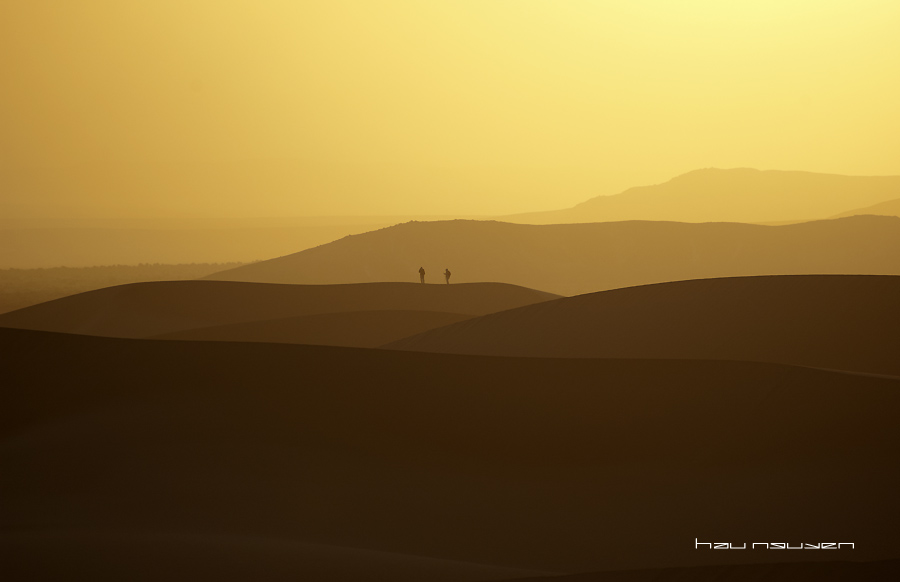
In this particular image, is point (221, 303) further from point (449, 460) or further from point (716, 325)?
point (449, 460)

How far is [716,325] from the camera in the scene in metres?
12.7

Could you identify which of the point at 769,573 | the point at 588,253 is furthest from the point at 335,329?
the point at 588,253

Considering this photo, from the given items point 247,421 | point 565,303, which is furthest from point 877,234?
point 247,421

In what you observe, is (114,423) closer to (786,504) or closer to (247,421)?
(247,421)

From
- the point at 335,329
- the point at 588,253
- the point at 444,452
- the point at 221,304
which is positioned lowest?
the point at 444,452

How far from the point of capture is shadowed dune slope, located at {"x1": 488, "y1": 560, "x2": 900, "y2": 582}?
15.7 feet

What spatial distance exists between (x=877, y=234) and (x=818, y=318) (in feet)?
140

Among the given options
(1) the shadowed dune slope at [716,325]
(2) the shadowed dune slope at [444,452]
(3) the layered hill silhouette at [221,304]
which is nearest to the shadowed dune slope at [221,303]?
(3) the layered hill silhouette at [221,304]

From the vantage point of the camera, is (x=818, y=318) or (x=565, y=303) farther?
(x=565, y=303)

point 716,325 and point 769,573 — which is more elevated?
Result: point 716,325

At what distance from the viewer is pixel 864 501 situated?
6.30 metres

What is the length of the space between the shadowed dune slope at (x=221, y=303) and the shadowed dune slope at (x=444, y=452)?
1195 centimetres

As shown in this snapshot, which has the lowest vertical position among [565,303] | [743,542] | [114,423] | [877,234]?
[743,542]

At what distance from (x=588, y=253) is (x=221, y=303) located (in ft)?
113
